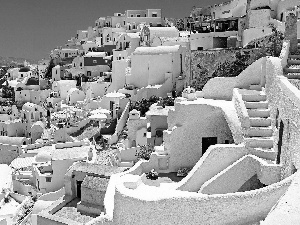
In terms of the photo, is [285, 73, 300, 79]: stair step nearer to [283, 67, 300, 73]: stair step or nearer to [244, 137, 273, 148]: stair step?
[283, 67, 300, 73]: stair step

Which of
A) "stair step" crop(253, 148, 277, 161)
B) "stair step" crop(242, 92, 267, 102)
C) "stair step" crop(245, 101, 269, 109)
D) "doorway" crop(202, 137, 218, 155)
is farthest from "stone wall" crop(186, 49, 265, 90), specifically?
"stair step" crop(253, 148, 277, 161)

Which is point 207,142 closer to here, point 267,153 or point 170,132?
point 170,132

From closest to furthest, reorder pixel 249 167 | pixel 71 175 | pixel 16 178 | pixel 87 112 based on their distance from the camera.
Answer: pixel 249 167 < pixel 71 175 < pixel 16 178 < pixel 87 112

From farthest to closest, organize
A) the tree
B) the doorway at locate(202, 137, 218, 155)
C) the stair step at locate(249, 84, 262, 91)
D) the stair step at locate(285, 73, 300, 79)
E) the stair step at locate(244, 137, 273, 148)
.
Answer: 1. the tree
2. the doorway at locate(202, 137, 218, 155)
3. the stair step at locate(249, 84, 262, 91)
4. the stair step at locate(285, 73, 300, 79)
5. the stair step at locate(244, 137, 273, 148)

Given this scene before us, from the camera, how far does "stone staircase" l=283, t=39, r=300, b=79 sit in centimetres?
1327

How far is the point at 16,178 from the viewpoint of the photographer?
25.3m

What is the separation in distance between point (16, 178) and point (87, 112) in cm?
1016

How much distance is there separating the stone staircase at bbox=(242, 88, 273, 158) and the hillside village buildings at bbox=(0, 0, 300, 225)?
35mm

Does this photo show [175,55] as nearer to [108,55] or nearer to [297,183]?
[108,55]

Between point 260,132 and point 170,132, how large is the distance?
3.97 m

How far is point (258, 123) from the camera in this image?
42.6 feet

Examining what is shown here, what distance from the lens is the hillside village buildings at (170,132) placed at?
10078 millimetres

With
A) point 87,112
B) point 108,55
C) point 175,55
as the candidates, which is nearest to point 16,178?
point 87,112

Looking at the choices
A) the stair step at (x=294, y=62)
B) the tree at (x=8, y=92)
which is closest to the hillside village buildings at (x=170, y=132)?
the stair step at (x=294, y=62)
